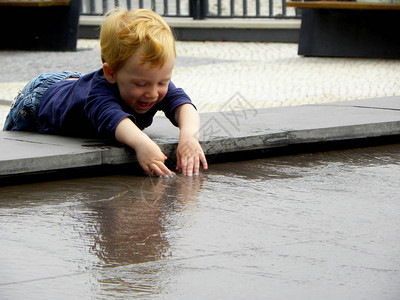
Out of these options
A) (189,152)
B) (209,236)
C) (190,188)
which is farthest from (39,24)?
(209,236)

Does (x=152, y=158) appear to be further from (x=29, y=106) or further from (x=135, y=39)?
(x=29, y=106)

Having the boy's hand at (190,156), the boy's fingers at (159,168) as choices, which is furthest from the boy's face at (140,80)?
the boy's fingers at (159,168)

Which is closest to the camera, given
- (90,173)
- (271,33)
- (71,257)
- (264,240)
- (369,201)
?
(71,257)

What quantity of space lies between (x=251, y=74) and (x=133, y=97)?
5471 mm

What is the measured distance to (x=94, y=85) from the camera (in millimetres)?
3834

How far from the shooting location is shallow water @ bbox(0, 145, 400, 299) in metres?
2.04

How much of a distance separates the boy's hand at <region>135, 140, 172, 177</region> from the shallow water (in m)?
0.05

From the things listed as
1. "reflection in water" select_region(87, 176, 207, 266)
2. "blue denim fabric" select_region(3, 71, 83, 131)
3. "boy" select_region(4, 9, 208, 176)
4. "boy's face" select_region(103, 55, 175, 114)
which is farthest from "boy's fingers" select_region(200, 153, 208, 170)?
"blue denim fabric" select_region(3, 71, 83, 131)

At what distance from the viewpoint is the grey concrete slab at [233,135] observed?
3436 millimetres

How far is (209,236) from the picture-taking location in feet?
8.20

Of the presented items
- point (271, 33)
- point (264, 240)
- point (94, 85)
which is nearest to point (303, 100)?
point (94, 85)

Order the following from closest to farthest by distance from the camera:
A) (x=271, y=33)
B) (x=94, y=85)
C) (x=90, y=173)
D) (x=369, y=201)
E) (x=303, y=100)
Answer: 1. (x=369, y=201)
2. (x=90, y=173)
3. (x=94, y=85)
4. (x=303, y=100)
5. (x=271, y=33)

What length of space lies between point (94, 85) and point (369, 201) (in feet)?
4.70

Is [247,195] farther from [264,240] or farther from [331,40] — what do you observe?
[331,40]
